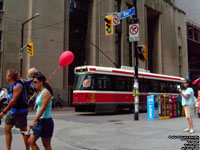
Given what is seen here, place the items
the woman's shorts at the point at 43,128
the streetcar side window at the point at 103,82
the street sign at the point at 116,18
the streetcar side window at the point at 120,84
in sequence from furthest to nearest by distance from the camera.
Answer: the streetcar side window at the point at 120,84 → the streetcar side window at the point at 103,82 → the street sign at the point at 116,18 → the woman's shorts at the point at 43,128

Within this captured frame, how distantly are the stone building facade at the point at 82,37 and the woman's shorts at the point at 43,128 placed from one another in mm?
15782

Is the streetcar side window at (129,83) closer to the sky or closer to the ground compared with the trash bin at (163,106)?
closer to the sky

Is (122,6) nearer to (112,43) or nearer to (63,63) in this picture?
(112,43)

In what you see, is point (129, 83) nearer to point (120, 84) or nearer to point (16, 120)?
point (120, 84)

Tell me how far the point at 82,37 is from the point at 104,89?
1939cm

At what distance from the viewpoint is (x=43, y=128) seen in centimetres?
429

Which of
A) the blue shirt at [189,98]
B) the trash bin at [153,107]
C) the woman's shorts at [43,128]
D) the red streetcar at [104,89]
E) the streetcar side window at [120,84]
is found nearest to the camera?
the woman's shorts at [43,128]

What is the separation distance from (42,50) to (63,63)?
22176mm

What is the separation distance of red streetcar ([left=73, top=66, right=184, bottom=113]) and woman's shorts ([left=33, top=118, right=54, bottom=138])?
40.5 feet

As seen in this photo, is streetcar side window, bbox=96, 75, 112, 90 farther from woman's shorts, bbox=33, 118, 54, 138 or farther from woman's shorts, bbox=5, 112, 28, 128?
woman's shorts, bbox=33, 118, 54, 138

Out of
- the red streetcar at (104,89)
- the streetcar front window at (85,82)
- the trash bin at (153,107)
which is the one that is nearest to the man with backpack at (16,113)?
the trash bin at (153,107)

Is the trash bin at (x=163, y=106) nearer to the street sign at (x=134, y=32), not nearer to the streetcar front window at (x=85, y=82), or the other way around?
the street sign at (x=134, y=32)

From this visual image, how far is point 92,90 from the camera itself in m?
16.9

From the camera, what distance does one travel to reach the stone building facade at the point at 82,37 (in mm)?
26797
